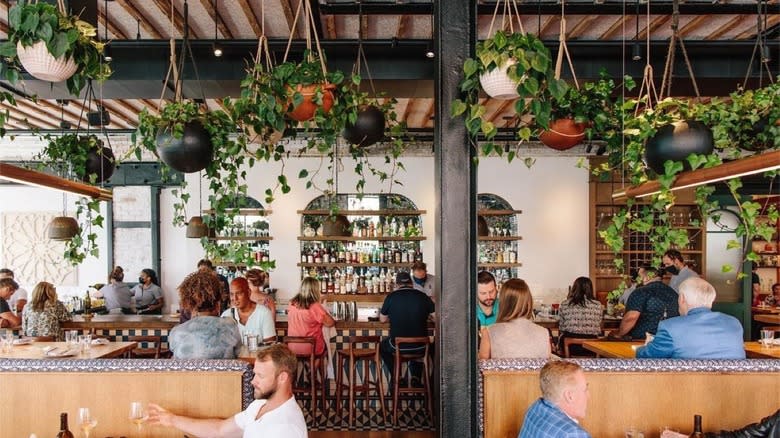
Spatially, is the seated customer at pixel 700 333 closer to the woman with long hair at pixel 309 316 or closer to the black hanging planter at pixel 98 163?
the woman with long hair at pixel 309 316

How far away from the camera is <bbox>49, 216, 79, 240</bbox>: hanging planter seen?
20.8 feet

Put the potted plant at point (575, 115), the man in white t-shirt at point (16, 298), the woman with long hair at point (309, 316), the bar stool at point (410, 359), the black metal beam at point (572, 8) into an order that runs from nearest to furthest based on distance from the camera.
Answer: the potted plant at point (575, 115) < the black metal beam at point (572, 8) < the bar stool at point (410, 359) < the woman with long hair at point (309, 316) < the man in white t-shirt at point (16, 298)

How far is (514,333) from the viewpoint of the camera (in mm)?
3805

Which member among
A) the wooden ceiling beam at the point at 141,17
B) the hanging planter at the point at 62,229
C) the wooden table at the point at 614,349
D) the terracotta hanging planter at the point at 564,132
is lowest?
the wooden table at the point at 614,349

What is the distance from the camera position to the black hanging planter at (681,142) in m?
2.64

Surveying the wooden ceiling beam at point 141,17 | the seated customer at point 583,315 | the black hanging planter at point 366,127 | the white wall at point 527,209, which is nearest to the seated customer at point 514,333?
the black hanging planter at point 366,127

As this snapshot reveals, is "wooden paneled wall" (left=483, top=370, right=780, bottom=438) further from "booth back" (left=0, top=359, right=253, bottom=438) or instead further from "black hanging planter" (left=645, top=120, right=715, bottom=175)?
"booth back" (left=0, top=359, right=253, bottom=438)

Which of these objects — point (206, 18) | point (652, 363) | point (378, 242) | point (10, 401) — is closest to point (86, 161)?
point (206, 18)

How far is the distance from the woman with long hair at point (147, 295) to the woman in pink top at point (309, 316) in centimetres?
448

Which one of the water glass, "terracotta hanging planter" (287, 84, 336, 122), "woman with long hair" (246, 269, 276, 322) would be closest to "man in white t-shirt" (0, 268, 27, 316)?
"woman with long hair" (246, 269, 276, 322)

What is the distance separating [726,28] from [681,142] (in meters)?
2.89

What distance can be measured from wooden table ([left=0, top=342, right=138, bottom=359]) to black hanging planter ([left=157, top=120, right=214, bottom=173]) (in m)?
2.86

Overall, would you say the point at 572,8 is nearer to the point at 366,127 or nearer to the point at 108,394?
the point at 366,127

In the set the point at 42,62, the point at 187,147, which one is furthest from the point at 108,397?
the point at 42,62
